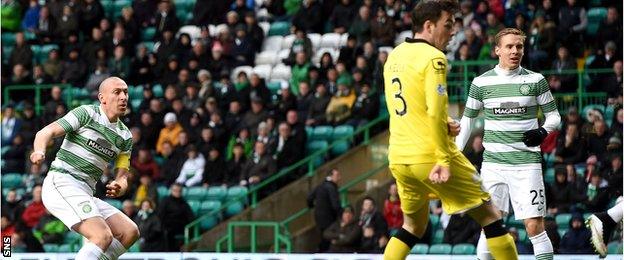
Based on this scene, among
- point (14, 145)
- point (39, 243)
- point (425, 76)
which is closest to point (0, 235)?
point (39, 243)

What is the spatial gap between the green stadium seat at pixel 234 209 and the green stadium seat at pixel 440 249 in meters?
3.80

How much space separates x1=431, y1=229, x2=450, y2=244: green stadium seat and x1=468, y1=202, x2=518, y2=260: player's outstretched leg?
24.9 ft

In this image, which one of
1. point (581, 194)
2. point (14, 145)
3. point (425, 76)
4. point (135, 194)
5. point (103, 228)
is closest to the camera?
point (425, 76)

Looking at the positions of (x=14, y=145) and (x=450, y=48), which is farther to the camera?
(x=14, y=145)

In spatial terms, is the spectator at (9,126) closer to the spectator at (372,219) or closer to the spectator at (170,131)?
the spectator at (170,131)

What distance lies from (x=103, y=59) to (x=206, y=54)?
1753 millimetres

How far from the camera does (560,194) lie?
697 inches

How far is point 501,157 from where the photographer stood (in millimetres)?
11883

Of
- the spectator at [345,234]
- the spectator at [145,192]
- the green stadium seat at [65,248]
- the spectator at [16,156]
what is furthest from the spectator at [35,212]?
the spectator at [345,234]

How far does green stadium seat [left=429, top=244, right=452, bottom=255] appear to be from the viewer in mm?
17484

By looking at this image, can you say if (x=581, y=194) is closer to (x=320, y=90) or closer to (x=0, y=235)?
(x=320, y=90)

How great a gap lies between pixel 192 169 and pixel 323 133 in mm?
1888

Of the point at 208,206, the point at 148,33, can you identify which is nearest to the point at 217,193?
the point at 208,206

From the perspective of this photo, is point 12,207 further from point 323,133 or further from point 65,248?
Result: point 323,133
